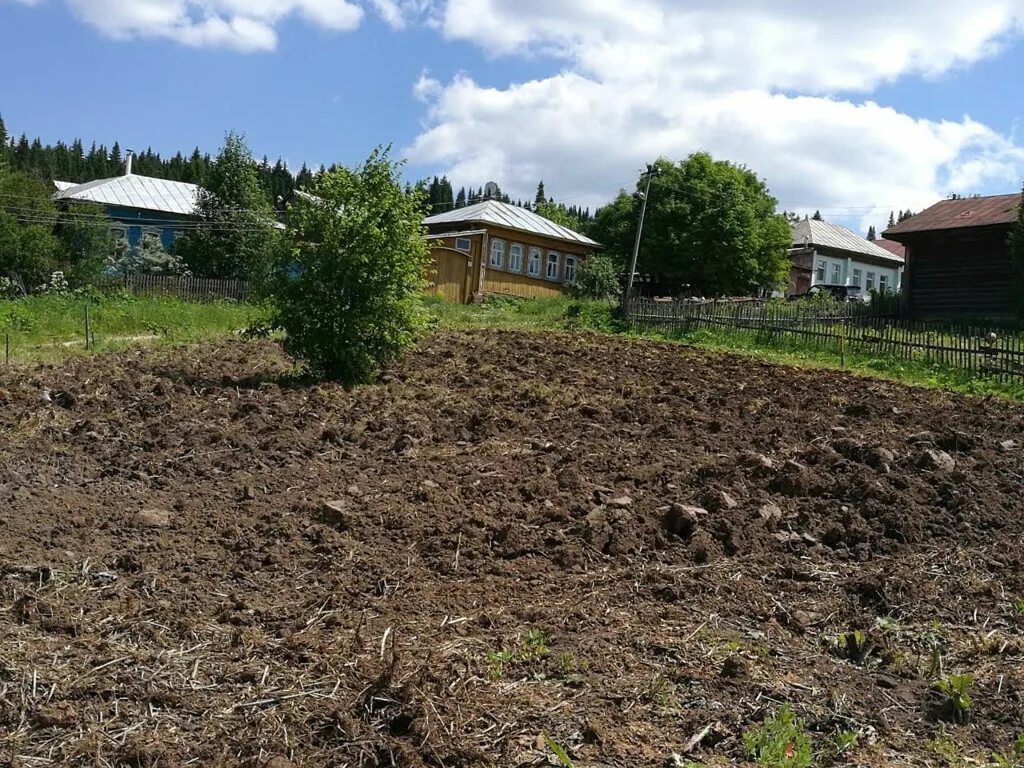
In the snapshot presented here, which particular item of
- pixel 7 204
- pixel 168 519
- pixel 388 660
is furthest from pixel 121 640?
pixel 7 204

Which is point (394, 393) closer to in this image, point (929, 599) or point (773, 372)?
point (773, 372)

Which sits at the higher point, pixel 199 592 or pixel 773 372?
pixel 773 372

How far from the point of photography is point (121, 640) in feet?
14.9

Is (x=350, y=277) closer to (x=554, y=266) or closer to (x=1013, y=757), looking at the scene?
(x=1013, y=757)

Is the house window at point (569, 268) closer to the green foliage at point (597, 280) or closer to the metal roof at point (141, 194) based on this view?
the green foliage at point (597, 280)

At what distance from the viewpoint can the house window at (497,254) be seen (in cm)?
3828

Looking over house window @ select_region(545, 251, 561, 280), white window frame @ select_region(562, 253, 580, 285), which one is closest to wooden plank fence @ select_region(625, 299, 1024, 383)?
house window @ select_region(545, 251, 561, 280)

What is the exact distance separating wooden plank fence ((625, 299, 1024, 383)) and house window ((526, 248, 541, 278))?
582 inches

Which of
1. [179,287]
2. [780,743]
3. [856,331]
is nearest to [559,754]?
[780,743]

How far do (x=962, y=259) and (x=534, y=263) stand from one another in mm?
18068

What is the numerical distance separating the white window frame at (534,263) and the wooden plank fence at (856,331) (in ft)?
48.5

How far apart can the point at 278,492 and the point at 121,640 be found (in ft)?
9.65

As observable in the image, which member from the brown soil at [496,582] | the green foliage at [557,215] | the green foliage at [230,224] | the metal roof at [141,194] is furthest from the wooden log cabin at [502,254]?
the green foliage at [557,215]

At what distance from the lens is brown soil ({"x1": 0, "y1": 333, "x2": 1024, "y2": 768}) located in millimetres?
3781
